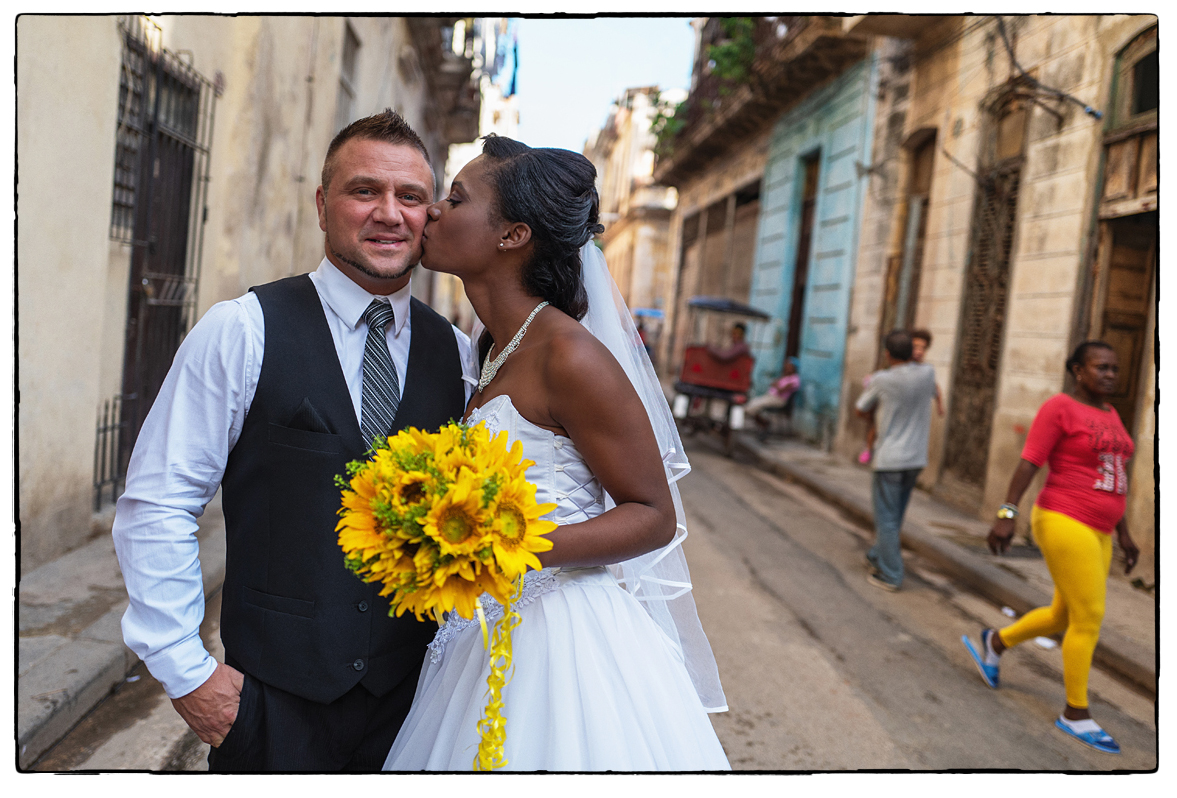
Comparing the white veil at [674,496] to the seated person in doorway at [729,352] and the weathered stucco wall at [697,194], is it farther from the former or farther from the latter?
the weathered stucco wall at [697,194]

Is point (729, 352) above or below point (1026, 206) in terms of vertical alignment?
below

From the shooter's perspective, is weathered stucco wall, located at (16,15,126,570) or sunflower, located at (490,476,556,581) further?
weathered stucco wall, located at (16,15,126,570)

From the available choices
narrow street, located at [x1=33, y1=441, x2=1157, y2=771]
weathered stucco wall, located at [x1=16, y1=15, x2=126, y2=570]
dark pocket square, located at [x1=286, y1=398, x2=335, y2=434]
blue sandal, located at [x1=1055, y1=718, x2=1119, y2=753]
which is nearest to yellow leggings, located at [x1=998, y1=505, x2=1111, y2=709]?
blue sandal, located at [x1=1055, y1=718, x2=1119, y2=753]

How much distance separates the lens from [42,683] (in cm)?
335

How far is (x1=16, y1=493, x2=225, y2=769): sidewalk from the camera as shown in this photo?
3162 mm

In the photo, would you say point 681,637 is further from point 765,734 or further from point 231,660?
point 765,734

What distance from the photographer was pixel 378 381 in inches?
77.6

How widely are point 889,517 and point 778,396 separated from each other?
8189mm

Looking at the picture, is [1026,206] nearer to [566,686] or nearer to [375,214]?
[375,214]

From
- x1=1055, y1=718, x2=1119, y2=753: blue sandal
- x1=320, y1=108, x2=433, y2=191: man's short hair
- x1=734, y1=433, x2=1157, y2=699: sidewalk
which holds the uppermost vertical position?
x1=320, y1=108, x2=433, y2=191: man's short hair

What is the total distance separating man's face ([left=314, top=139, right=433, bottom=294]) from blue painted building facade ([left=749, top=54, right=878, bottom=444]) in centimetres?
1156

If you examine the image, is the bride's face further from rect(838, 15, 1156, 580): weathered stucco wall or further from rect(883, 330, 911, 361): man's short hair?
rect(838, 15, 1156, 580): weathered stucco wall

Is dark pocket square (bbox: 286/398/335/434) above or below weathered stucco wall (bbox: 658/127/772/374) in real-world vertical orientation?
below

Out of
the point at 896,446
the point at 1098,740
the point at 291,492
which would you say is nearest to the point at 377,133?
the point at 291,492
